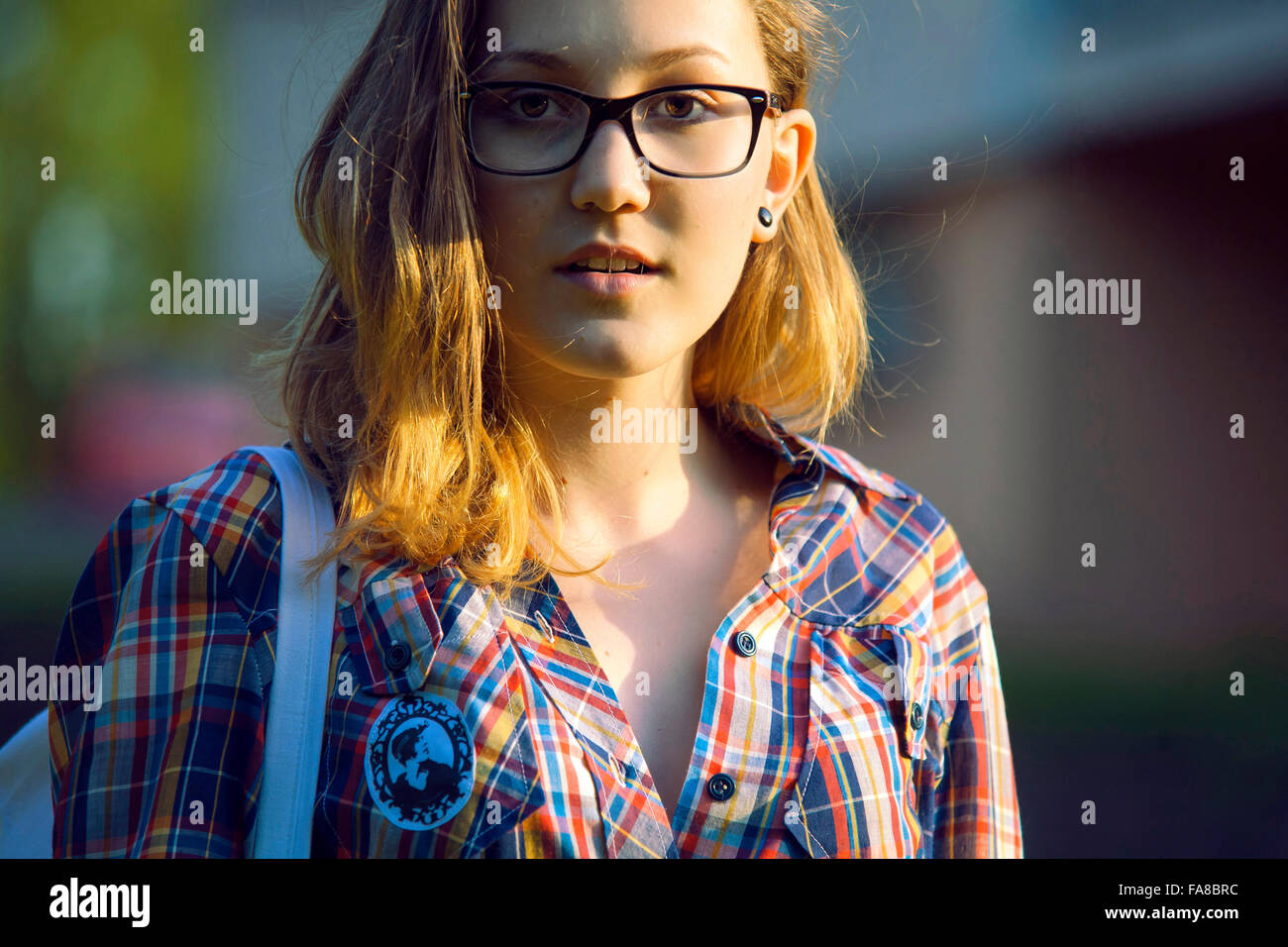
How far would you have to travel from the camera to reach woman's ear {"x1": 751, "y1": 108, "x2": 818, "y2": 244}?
5.32 feet

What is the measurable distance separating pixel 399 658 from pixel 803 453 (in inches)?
31.7

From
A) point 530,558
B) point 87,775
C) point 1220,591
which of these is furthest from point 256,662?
point 1220,591

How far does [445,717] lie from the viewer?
4.20 ft

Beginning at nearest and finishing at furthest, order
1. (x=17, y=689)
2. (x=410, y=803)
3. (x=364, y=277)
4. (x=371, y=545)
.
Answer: (x=410, y=803) → (x=371, y=545) → (x=364, y=277) → (x=17, y=689)

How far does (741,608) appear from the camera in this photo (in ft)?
5.00

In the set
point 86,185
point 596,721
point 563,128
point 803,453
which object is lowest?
point 596,721

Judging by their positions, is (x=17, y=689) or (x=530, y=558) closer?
(x=530, y=558)

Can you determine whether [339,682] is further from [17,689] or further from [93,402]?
[93,402]

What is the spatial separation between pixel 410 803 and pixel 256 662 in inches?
10.7

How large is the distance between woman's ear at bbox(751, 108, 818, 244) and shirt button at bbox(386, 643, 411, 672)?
2.78 ft
